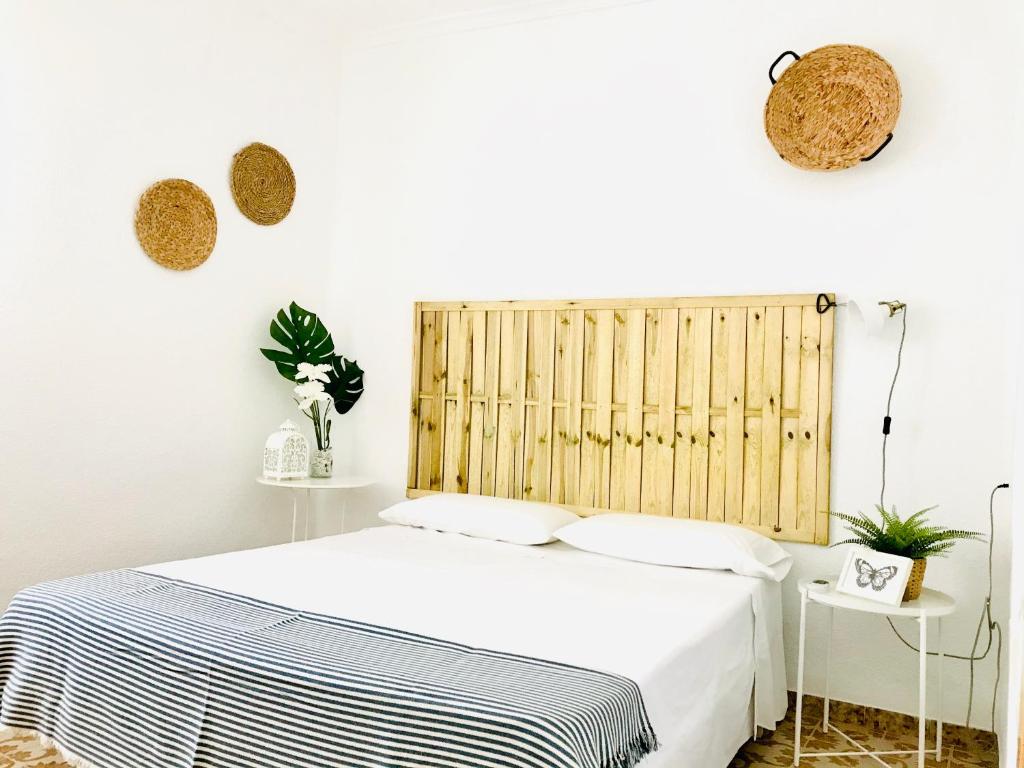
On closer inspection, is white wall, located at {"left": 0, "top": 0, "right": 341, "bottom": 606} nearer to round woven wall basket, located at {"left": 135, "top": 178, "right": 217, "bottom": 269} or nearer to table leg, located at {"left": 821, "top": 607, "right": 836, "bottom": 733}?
round woven wall basket, located at {"left": 135, "top": 178, "right": 217, "bottom": 269}

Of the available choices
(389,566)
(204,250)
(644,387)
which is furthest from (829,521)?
(204,250)

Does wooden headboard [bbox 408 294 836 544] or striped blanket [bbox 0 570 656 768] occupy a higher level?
wooden headboard [bbox 408 294 836 544]

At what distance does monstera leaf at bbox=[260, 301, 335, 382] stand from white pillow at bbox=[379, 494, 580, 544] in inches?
31.5

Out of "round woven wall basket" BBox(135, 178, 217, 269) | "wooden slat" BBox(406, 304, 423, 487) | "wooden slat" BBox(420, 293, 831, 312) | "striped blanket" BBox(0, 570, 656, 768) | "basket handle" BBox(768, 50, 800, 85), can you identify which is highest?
"basket handle" BBox(768, 50, 800, 85)

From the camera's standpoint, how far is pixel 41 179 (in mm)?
2996

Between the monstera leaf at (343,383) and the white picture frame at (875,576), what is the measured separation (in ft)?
7.55

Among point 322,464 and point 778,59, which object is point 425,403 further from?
point 778,59

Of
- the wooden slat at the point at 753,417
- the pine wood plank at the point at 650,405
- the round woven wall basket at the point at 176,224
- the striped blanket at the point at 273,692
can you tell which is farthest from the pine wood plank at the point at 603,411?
the round woven wall basket at the point at 176,224

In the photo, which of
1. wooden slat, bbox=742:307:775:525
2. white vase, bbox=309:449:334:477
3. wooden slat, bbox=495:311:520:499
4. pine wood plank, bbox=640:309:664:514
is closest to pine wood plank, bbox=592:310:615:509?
pine wood plank, bbox=640:309:664:514

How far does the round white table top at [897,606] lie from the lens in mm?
2447

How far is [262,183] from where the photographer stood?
12.6 feet

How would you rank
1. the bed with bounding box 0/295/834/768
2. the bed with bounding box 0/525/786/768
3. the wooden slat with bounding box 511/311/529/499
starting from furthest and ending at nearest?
the wooden slat with bounding box 511/311/529/499
the bed with bounding box 0/525/786/768
the bed with bounding box 0/295/834/768

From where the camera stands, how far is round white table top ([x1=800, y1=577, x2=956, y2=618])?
245 cm

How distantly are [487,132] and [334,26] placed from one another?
93 cm
